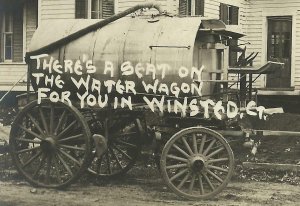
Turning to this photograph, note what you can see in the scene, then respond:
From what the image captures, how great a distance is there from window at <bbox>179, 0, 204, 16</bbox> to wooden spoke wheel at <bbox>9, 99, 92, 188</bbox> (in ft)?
26.8

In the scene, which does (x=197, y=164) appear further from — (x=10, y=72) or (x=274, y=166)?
(x=10, y=72)

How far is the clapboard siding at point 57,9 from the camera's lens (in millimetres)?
16859

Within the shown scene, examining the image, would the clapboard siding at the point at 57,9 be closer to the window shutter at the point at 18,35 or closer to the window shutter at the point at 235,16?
the window shutter at the point at 18,35

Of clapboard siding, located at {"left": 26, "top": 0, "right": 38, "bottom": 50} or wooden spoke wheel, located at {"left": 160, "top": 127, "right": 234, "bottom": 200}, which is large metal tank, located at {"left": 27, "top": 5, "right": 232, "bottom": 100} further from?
clapboard siding, located at {"left": 26, "top": 0, "right": 38, "bottom": 50}

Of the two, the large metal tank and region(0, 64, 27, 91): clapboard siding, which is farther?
region(0, 64, 27, 91): clapboard siding

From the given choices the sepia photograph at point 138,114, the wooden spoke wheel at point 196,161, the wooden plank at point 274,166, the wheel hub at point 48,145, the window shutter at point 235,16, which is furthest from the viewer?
the window shutter at point 235,16

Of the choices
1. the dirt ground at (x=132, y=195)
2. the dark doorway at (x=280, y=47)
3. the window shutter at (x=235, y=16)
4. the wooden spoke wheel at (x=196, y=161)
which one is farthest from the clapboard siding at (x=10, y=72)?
the wooden spoke wheel at (x=196, y=161)

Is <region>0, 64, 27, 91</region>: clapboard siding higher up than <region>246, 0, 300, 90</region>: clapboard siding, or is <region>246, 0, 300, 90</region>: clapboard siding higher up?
<region>246, 0, 300, 90</region>: clapboard siding

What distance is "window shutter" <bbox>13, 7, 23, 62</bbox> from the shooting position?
18125mm

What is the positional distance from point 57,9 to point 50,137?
32.4 feet

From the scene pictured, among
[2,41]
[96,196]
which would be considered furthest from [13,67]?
[96,196]

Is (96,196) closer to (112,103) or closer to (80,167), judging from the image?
(80,167)

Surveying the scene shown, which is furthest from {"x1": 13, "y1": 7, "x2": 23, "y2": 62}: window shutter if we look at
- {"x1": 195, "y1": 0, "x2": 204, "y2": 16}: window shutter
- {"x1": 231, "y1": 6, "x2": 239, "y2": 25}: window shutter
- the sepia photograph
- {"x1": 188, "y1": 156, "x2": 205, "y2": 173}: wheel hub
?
{"x1": 188, "y1": 156, "x2": 205, "y2": 173}: wheel hub

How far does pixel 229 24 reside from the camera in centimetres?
1844
